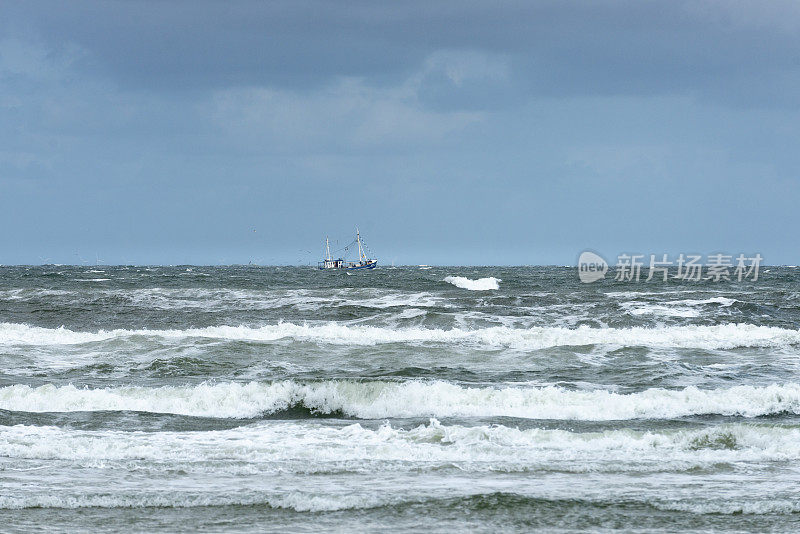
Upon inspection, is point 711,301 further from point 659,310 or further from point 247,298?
point 247,298

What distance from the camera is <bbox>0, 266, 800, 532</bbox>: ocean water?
6.61m

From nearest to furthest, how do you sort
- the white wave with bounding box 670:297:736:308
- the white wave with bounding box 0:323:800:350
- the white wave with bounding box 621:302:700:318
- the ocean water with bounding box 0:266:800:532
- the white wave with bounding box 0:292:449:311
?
the ocean water with bounding box 0:266:800:532 → the white wave with bounding box 0:323:800:350 → the white wave with bounding box 621:302:700:318 → the white wave with bounding box 670:297:736:308 → the white wave with bounding box 0:292:449:311

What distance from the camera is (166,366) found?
1723cm

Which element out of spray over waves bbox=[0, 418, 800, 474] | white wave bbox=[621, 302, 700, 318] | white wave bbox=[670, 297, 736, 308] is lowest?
spray over waves bbox=[0, 418, 800, 474]

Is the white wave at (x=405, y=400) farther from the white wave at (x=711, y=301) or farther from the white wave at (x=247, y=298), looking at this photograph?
the white wave at (x=711, y=301)

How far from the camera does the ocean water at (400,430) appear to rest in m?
6.61

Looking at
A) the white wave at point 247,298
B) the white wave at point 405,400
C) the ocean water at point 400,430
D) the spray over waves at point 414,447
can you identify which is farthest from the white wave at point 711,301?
the spray over waves at point 414,447

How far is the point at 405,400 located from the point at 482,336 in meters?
10.3

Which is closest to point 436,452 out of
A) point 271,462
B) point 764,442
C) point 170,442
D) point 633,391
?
point 271,462

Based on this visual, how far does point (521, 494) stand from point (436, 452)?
7.29 feet

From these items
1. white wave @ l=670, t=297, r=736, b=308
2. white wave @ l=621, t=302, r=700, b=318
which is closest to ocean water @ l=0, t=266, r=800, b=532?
white wave @ l=621, t=302, r=700, b=318

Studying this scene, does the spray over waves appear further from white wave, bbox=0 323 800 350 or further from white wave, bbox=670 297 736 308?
white wave, bbox=670 297 736 308

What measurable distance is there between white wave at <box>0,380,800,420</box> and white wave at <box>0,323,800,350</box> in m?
7.74

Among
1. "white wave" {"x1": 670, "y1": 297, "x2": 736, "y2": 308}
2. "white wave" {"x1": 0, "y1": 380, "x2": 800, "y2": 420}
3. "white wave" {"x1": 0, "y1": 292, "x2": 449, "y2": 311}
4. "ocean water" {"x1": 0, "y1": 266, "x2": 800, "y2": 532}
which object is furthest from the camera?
"white wave" {"x1": 0, "y1": 292, "x2": 449, "y2": 311}
